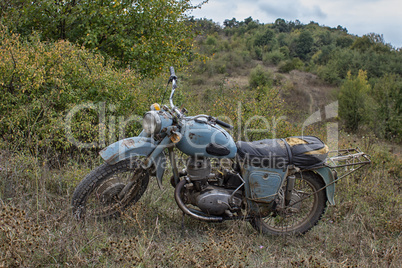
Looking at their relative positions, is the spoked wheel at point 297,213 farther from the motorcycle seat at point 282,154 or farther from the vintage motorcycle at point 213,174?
the motorcycle seat at point 282,154

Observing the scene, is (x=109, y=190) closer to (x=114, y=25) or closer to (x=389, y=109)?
(x=114, y=25)

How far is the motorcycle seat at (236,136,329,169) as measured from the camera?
3.50 meters

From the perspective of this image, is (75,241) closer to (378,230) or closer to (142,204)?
(142,204)

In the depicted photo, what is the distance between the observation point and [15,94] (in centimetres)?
500

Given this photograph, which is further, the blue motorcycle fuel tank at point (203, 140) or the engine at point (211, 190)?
the engine at point (211, 190)

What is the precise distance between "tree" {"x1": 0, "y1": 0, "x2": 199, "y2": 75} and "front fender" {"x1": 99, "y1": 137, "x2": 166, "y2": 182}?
4.75 metres

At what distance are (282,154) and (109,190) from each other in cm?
170

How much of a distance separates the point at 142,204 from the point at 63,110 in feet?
7.75

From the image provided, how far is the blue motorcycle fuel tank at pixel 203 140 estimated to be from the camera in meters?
3.27

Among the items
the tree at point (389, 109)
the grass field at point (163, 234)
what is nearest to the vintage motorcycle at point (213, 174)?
the grass field at point (163, 234)

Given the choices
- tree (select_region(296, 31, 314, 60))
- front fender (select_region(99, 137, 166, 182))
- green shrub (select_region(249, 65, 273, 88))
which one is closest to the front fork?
front fender (select_region(99, 137, 166, 182))

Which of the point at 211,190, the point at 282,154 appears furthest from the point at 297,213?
the point at 211,190

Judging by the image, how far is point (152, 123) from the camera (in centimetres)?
313

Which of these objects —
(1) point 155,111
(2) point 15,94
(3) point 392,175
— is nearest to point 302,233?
(1) point 155,111
